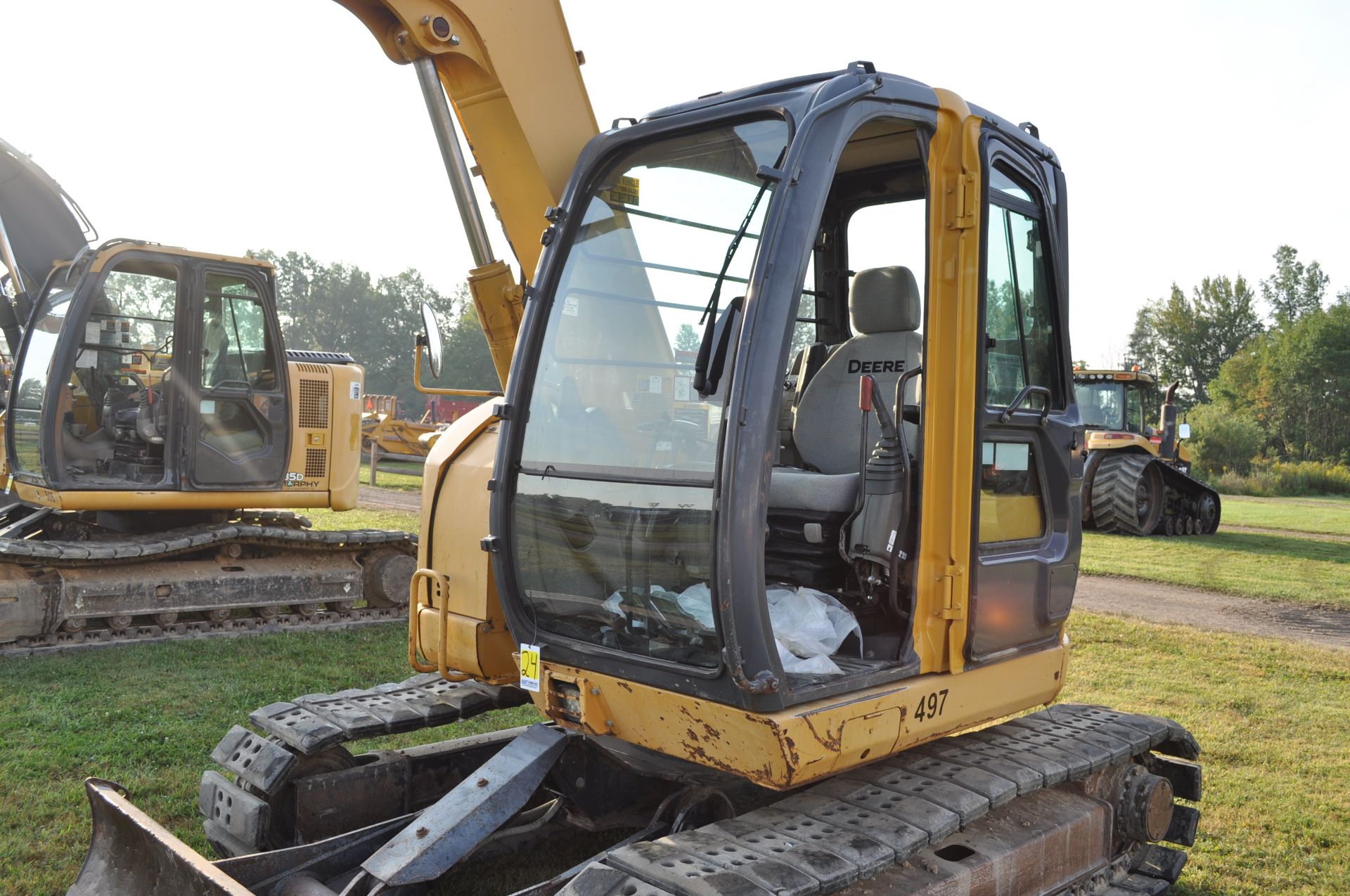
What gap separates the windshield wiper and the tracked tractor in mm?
14260

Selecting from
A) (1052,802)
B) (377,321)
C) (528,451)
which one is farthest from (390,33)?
(377,321)

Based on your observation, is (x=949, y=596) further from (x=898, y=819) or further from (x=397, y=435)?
(x=397, y=435)

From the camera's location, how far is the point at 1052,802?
3996 mm

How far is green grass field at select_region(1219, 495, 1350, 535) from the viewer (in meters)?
20.8

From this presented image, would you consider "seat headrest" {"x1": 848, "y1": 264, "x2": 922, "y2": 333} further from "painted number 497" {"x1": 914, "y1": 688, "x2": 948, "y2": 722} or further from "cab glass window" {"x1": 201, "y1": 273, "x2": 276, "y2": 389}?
"cab glass window" {"x1": 201, "y1": 273, "x2": 276, "y2": 389}

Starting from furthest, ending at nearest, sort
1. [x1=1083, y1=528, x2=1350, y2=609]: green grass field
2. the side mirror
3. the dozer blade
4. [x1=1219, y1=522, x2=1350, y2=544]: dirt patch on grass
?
[x1=1219, y1=522, x2=1350, y2=544]: dirt patch on grass, [x1=1083, y1=528, x2=1350, y2=609]: green grass field, the side mirror, the dozer blade

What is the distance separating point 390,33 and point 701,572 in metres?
2.91

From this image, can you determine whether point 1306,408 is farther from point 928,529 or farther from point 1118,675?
point 928,529

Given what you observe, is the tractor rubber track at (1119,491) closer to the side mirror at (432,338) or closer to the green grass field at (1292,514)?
the green grass field at (1292,514)

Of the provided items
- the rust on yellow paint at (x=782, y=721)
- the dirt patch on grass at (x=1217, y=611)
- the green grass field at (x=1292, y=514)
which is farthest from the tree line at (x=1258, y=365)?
the rust on yellow paint at (x=782, y=721)

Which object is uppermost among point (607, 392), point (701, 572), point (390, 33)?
point (390, 33)

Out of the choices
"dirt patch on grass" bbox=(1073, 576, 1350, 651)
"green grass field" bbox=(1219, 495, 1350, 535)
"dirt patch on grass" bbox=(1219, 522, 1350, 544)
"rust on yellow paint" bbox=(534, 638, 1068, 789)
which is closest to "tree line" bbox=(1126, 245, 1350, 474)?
"green grass field" bbox=(1219, 495, 1350, 535)

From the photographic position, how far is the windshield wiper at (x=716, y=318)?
3.01 metres

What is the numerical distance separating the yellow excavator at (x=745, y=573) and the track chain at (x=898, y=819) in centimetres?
1
